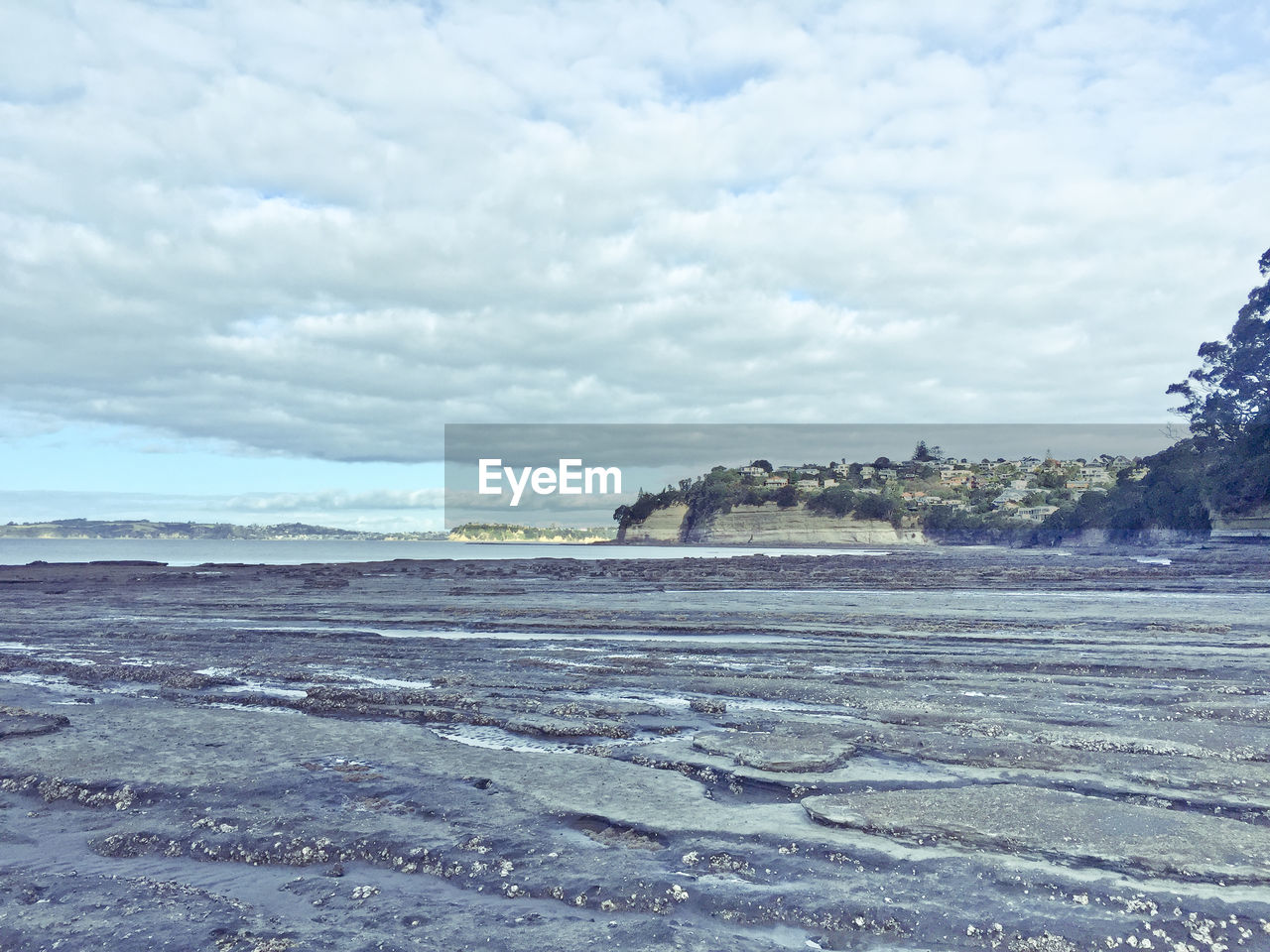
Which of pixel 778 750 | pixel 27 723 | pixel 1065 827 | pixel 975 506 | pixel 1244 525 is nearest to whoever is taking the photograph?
pixel 1065 827

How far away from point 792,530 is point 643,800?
498 feet

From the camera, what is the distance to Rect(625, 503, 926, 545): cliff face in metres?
150

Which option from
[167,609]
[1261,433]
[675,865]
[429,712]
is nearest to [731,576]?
[167,609]

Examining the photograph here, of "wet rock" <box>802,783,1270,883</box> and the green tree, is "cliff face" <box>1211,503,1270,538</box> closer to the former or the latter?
the green tree

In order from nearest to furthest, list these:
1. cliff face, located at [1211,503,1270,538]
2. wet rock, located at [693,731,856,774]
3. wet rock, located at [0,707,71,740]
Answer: wet rock, located at [693,731,856,774] → wet rock, located at [0,707,71,740] → cliff face, located at [1211,503,1270,538]

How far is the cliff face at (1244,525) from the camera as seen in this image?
6059cm

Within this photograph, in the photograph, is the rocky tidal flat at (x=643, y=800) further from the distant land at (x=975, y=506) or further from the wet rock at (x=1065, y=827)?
the distant land at (x=975, y=506)

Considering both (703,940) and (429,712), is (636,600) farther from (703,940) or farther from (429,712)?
(703,940)

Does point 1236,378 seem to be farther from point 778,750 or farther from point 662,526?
point 662,526

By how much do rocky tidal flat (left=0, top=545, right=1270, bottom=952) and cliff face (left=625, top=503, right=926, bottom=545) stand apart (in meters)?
140

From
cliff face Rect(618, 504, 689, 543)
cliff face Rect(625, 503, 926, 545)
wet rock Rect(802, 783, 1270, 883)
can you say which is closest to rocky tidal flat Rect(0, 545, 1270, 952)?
wet rock Rect(802, 783, 1270, 883)

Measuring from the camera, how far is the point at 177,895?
3.92 m

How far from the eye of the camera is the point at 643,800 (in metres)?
5.27

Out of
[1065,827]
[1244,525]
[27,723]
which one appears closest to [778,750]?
[1065,827]
